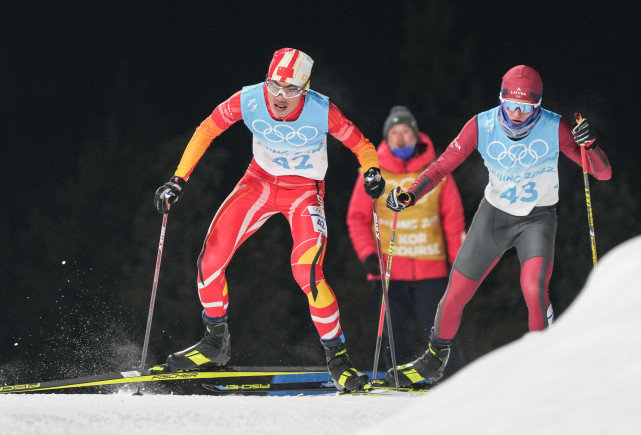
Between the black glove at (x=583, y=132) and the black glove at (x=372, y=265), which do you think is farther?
the black glove at (x=372, y=265)

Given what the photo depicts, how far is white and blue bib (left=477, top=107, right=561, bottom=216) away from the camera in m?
4.29

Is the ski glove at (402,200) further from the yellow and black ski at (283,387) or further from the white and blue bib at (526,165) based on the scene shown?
the yellow and black ski at (283,387)

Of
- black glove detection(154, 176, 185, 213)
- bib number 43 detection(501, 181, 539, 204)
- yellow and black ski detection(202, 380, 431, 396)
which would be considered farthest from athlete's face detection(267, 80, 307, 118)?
yellow and black ski detection(202, 380, 431, 396)

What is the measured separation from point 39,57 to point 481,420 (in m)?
6.32

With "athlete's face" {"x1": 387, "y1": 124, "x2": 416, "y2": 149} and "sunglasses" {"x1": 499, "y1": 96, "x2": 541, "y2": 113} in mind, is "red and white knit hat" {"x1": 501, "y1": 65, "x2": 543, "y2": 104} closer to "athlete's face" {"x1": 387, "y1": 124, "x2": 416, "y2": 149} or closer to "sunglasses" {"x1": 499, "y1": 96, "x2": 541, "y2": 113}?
"sunglasses" {"x1": 499, "y1": 96, "x2": 541, "y2": 113}

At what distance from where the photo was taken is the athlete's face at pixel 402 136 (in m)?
5.22

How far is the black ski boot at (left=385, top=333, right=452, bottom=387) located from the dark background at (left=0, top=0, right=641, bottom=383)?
1.89m

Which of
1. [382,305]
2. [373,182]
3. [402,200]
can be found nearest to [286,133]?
[373,182]

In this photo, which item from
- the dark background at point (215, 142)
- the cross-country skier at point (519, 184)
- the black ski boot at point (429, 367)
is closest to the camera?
the cross-country skier at point (519, 184)

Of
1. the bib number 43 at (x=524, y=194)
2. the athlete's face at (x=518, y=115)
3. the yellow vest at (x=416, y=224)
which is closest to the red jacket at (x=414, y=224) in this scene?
the yellow vest at (x=416, y=224)

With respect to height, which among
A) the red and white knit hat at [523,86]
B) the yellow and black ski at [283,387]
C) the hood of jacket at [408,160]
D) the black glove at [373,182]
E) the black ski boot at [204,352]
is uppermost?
the red and white knit hat at [523,86]

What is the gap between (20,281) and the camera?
6434 mm

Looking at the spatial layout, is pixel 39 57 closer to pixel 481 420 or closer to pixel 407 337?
pixel 407 337

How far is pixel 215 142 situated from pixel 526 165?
340cm
